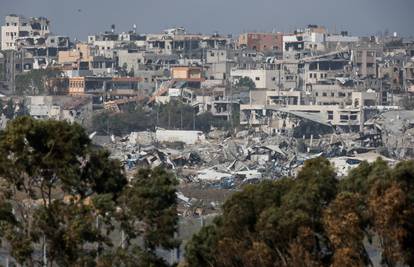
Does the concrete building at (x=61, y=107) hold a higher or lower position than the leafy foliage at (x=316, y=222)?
lower

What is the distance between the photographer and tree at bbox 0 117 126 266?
19781 mm

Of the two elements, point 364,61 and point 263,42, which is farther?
point 263,42

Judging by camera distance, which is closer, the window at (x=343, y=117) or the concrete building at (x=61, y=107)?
the window at (x=343, y=117)

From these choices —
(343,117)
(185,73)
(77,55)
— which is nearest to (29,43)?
(77,55)

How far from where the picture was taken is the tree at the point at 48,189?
64.9 ft

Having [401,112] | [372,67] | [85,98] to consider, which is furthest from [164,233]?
[372,67]

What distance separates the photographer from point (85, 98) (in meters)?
68.9

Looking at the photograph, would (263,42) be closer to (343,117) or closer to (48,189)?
(343,117)

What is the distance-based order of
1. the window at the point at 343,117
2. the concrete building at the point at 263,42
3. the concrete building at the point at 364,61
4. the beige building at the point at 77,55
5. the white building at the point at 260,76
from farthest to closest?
the concrete building at the point at 263,42 → the beige building at the point at 77,55 → the concrete building at the point at 364,61 → the white building at the point at 260,76 → the window at the point at 343,117

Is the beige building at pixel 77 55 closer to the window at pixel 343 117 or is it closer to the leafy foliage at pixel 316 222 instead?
the window at pixel 343 117

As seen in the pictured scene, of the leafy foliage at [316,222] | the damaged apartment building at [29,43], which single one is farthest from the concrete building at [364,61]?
the leafy foliage at [316,222]

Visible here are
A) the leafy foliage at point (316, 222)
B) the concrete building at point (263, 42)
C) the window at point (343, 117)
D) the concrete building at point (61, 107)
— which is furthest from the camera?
Result: the concrete building at point (263, 42)

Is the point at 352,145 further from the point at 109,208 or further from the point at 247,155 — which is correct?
the point at 109,208

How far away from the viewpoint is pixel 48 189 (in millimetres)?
20125
